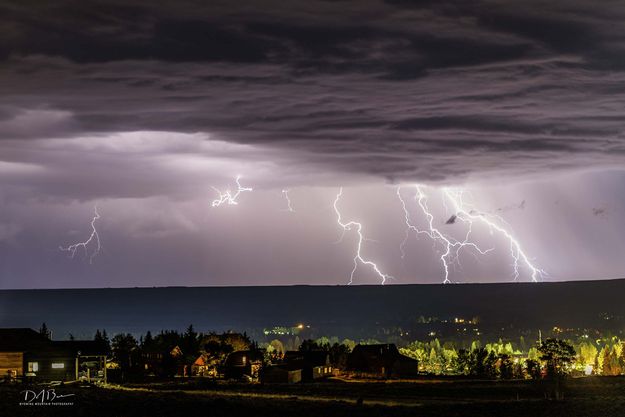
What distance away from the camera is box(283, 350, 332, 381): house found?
321 ft

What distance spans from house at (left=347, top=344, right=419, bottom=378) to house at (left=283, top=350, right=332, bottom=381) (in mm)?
2975

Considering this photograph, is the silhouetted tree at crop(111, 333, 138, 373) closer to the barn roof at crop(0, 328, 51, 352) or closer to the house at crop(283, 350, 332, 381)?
the house at crop(283, 350, 332, 381)

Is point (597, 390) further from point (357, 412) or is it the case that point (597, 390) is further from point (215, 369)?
point (215, 369)

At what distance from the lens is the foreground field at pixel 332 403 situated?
155 ft

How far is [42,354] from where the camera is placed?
75250mm

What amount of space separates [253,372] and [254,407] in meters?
47.8

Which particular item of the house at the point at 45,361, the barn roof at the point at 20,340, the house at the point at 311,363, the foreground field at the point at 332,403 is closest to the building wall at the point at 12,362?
the house at the point at 45,361

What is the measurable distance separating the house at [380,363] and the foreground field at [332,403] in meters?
27.6

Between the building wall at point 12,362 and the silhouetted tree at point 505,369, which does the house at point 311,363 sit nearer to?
the silhouetted tree at point 505,369

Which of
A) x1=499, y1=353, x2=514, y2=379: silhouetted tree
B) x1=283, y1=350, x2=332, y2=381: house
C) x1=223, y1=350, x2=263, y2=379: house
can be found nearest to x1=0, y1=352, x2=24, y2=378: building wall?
x1=223, y1=350, x2=263, y2=379: house

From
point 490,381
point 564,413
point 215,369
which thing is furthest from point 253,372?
point 564,413


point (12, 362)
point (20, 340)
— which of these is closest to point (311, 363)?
point (20, 340)

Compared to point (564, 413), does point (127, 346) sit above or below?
above

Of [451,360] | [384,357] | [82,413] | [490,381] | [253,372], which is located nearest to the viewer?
[82,413]
